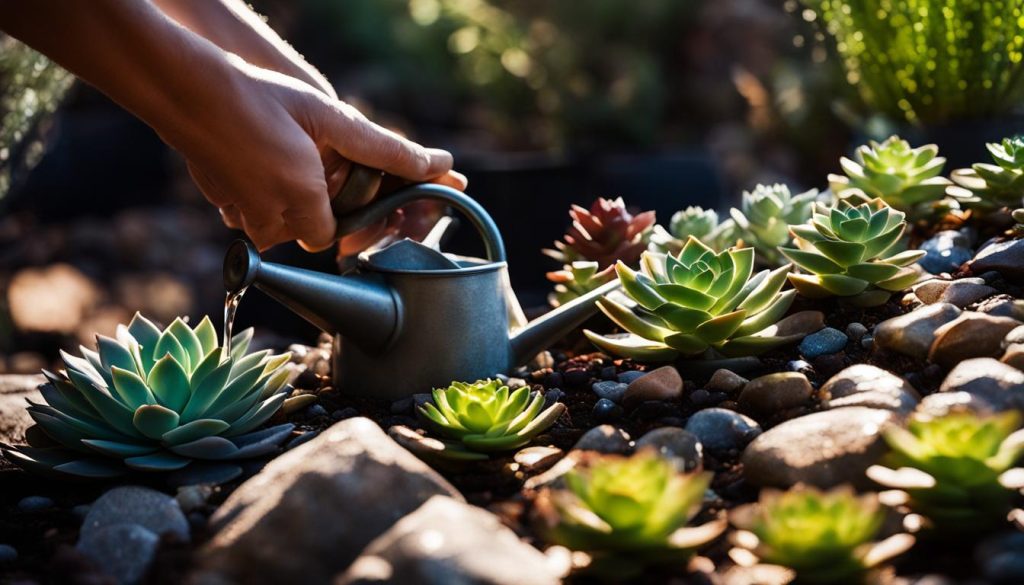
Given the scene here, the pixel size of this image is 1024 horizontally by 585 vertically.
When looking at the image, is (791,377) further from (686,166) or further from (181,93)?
(686,166)

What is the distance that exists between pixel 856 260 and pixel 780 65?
3.35 metres

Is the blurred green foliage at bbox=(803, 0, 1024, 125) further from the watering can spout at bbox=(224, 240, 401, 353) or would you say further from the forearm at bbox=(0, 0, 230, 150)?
the forearm at bbox=(0, 0, 230, 150)

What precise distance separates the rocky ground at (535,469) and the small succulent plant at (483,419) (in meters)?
0.03

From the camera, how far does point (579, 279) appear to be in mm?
1762

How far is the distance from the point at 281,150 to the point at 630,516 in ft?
2.58

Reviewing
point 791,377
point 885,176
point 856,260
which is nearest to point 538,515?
point 791,377

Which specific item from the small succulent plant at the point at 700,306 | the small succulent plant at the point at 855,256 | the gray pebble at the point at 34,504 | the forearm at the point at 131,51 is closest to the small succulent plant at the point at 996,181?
the small succulent plant at the point at 855,256

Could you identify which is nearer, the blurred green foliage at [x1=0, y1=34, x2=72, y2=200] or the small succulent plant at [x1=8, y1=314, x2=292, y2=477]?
the small succulent plant at [x1=8, y1=314, x2=292, y2=477]

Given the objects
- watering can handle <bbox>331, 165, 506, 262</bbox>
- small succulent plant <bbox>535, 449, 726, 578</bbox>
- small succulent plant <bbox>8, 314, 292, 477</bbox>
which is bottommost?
small succulent plant <bbox>8, 314, 292, 477</bbox>

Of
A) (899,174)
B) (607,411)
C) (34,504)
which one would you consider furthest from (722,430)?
(34,504)

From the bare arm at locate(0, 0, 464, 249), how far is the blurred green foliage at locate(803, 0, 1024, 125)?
1023 mm

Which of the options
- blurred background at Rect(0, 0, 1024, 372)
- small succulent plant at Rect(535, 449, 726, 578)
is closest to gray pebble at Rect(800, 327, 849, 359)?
small succulent plant at Rect(535, 449, 726, 578)

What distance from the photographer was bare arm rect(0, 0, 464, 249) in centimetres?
138

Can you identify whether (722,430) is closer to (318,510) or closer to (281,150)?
(318,510)
